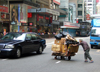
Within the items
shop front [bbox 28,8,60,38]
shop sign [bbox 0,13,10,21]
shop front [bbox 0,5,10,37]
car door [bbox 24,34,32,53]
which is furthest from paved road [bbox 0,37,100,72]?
shop front [bbox 28,8,60,38]

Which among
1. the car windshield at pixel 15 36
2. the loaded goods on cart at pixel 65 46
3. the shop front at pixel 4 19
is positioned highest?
the shop front at pixel 4 19

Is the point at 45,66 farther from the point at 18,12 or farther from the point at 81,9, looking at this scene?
the point at 81,9

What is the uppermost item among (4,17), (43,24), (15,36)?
(4,17)

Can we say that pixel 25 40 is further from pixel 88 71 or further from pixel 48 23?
pixel 48 23

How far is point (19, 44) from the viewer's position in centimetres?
1284

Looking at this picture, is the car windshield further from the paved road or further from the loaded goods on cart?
the loaded goods on cart

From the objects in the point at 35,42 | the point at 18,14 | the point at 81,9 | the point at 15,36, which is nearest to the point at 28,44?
the point at 15,36

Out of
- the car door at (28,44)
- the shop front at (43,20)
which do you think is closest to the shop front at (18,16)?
the shop front at (43,20)

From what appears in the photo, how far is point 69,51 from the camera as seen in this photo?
39.0ft

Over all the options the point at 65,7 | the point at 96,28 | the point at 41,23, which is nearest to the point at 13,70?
the point at 96,28

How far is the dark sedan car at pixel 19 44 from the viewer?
483 inches

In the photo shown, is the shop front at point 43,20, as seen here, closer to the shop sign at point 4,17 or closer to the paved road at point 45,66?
the shop sign at point 4,17

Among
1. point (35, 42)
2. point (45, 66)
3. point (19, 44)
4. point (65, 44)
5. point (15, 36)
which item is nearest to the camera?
point (45, 66)

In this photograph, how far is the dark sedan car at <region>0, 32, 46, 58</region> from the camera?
40.3 ft
